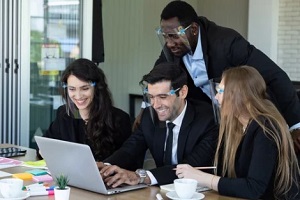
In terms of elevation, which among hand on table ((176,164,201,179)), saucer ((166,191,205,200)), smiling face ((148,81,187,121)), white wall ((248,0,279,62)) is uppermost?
white wall ((248,0,279,62))

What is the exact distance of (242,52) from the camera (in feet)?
10.0

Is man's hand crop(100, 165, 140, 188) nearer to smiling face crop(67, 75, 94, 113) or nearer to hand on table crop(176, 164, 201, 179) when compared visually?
hand on table crop(176, 164, 201, 179)

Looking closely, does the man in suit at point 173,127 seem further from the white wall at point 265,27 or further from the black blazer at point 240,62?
the white wall at point 265,27

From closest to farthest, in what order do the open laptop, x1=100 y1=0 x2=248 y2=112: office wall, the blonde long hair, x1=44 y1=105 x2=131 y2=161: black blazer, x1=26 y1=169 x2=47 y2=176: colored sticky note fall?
the open laptop < the blonde long hair < x1=26 y1=169 x2=47 y2=176: colored sticky note < x1=44 y1=105 x2=131 y2=161: black blazer < x1=100 y1=0 x2=248 y2=112: office wall

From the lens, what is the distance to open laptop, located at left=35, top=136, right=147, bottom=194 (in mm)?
2097

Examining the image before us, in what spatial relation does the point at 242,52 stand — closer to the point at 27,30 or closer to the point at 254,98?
the point at 254,98

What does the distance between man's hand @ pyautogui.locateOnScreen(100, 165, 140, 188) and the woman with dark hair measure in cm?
65

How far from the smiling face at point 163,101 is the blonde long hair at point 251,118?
1.01 ft

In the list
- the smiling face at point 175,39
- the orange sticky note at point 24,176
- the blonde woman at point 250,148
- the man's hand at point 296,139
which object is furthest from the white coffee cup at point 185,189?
the smiling face at point 175,39

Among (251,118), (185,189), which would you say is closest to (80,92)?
(251,118)

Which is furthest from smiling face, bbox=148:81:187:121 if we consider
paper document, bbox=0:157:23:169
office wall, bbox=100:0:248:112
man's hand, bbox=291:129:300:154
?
office wall, bbox=100:0:248:112

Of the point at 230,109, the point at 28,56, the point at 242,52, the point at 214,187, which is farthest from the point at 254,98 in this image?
the point at 28,56

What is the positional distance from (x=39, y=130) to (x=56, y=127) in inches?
90.3

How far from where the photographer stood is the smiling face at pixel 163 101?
2.62 metres
